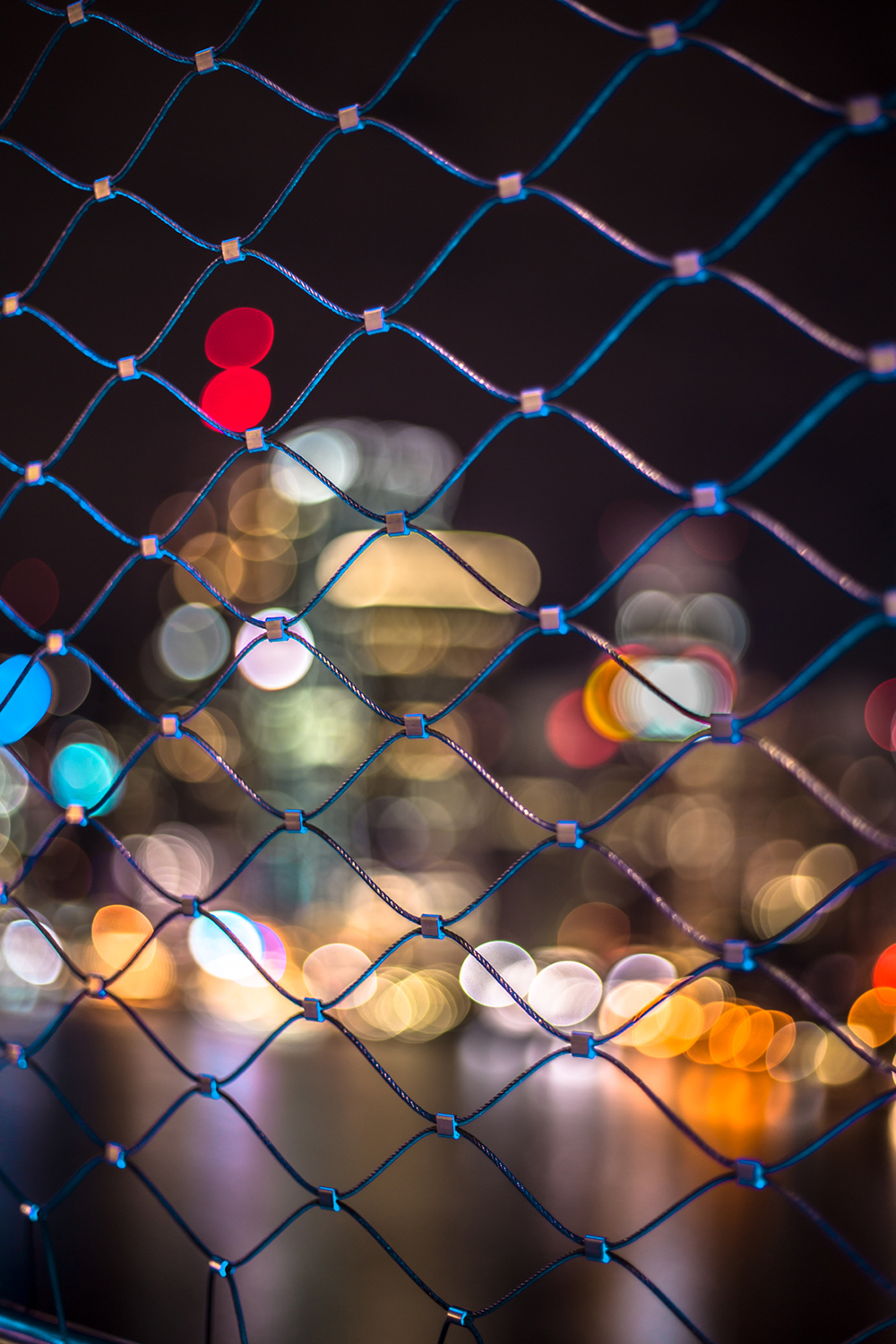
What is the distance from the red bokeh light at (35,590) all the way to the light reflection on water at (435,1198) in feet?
2.01

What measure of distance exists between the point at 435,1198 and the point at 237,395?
743 mm

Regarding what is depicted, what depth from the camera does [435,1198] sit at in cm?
52

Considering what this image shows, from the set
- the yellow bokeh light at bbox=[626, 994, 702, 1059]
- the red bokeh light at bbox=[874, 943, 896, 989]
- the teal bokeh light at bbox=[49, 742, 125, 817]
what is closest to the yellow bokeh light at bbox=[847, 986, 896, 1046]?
the red bokeh light at bbox=[874, 943, 896, 989]

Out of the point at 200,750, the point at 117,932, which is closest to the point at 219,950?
the point at 117,932

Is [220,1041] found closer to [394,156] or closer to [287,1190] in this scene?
[287,1190]

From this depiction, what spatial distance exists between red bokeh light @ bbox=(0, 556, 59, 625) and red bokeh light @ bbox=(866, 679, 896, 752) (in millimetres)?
1040

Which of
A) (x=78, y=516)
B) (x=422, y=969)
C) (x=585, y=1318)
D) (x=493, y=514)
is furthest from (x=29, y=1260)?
(x=493, y=514)

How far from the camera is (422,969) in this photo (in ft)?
3.47

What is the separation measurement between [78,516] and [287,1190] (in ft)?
2.89

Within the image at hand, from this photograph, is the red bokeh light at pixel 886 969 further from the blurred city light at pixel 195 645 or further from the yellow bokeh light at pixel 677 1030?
the blurred city light at pixel 195 645

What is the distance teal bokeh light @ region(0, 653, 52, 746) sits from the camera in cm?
61

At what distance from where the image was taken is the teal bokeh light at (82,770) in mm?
1577

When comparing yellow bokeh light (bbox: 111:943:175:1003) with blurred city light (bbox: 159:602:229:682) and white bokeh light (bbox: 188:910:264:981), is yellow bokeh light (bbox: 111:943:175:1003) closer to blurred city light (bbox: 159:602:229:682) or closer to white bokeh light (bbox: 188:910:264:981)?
white bokeh light (bbox: 188:910:264:981)

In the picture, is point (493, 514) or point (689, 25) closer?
point (689, 25)
